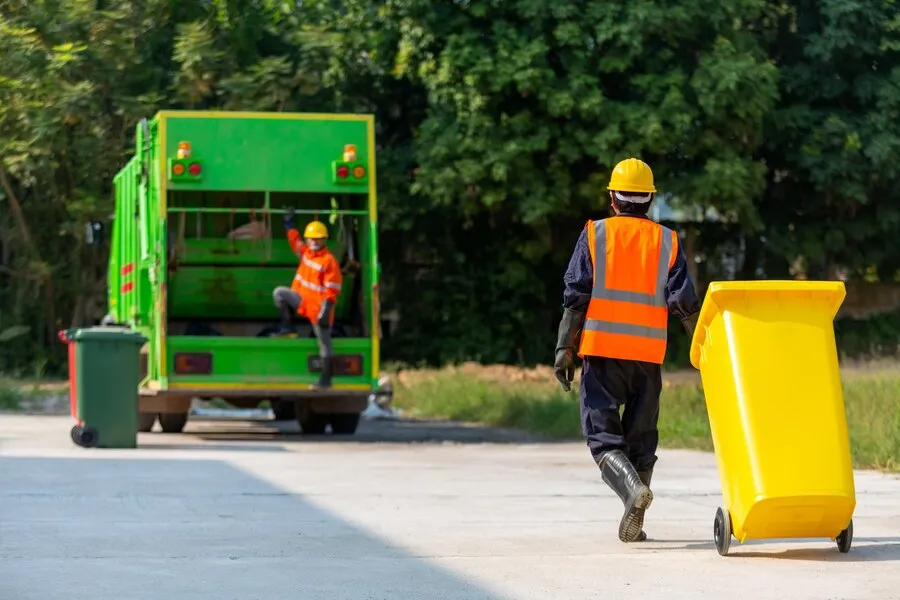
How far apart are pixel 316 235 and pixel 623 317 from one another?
8.20m

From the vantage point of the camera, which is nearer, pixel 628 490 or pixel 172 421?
pixel 628 490

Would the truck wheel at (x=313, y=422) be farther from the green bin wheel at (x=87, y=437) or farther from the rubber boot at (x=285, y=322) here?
the green bin wheel at (x=87, y=437)

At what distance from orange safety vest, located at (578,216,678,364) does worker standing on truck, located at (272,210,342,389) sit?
800 cm

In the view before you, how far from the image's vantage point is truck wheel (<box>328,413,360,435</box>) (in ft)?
54.9

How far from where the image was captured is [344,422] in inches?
663

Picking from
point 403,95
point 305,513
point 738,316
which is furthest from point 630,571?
point 403,95

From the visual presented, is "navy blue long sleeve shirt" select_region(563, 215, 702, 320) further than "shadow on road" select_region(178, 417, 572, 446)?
No

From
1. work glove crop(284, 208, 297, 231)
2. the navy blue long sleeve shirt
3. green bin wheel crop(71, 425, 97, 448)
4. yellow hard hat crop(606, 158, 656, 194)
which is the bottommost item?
green bin wheel crop(71, 425, 97, 448)

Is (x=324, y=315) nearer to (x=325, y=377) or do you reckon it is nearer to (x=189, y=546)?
(x=325, y=377)

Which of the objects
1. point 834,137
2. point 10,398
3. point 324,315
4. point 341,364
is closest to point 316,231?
point 324,315

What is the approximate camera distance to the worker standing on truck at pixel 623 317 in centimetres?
749

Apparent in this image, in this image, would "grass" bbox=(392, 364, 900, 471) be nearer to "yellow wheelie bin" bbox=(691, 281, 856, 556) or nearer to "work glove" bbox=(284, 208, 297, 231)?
"work glove" bbox=(284, 208, 297, 231)

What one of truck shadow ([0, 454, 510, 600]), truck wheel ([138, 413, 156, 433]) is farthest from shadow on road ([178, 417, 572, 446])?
truck shadow ([0, 454, 510, 600])

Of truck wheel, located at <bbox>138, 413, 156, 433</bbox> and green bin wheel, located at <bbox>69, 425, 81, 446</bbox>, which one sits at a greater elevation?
green bin wheel, located at <bbox>69, 425, 81, 446</bbox>
